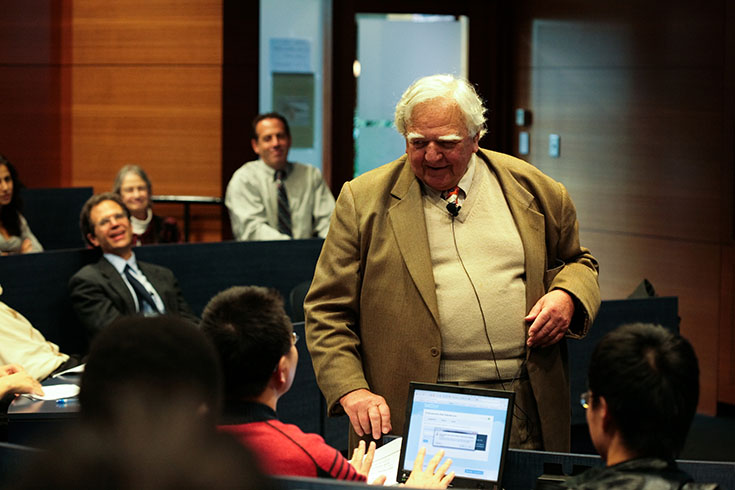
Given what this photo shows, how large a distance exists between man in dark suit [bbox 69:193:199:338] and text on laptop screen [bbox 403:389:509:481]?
2.65 m

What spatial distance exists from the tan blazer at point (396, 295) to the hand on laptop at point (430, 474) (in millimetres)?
362

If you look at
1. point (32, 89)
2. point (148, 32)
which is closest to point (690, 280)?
point (148, 32)

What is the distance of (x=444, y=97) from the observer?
96.3 inches

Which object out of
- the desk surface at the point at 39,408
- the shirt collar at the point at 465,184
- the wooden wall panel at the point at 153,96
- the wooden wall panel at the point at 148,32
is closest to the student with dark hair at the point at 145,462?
the shirt collar at the point at 465,184

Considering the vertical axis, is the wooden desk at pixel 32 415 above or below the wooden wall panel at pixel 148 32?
below

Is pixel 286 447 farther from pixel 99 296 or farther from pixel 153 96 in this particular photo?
pixel 153 96

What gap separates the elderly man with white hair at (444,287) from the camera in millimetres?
2443

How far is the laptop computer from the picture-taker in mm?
2150

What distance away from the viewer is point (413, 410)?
2215 millimetres

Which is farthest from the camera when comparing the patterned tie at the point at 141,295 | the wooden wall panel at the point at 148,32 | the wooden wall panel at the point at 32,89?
the wooden wall panel at the point at 32,89

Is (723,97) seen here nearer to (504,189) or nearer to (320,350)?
(504,189)

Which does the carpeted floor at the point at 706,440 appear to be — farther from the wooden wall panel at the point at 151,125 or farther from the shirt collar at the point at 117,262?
the wooden wall panel at the point at 151,125

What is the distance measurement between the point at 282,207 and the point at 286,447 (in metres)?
4.16

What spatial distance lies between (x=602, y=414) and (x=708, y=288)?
4.52m
